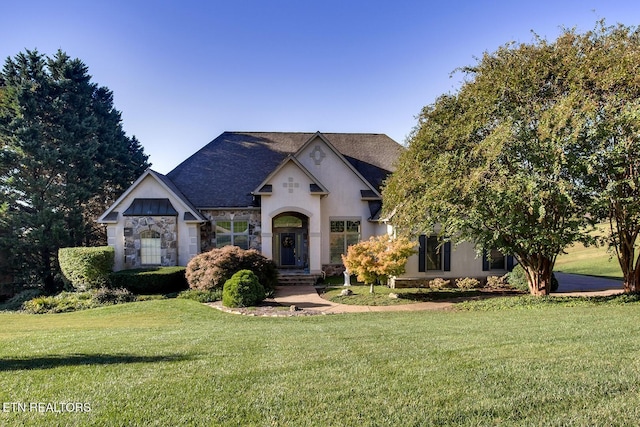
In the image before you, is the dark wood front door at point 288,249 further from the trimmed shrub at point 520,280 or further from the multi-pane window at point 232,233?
the trimmed shrub at point 520,280

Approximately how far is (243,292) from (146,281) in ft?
19.4

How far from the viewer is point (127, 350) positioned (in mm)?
6000

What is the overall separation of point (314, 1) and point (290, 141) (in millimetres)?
10357

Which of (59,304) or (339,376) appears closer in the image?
(339,376)

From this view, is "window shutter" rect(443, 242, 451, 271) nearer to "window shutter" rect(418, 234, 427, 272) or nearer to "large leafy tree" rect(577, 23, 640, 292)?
"window shutter" rect(418, 234, 427, 272)

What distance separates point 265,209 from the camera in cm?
1853

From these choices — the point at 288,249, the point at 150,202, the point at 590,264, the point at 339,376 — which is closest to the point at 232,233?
the point at 288,249

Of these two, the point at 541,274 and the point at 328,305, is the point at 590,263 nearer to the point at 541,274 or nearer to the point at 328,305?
the point at 541,274

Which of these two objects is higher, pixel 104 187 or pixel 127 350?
pixel 104 187

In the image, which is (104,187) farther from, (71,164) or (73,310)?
A: (73,310)

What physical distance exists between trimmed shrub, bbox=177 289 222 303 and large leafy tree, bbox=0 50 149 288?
10849 mm

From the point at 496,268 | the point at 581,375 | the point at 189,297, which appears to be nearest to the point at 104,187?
the point at 189,297

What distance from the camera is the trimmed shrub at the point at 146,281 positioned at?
15.7 meters

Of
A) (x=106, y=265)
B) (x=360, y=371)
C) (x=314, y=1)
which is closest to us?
(x=360, y=371)
